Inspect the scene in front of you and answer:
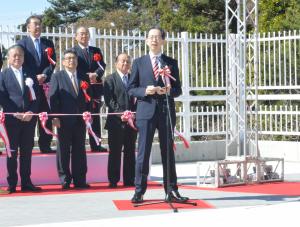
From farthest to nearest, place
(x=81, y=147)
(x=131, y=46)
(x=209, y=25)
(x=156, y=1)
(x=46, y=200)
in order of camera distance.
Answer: (x=156, y=1), (x=209, y=25), (x=131, y=46), (x=81, y=147), (x=46, y=200)

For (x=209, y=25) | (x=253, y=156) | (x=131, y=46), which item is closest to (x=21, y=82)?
(x=253, y=156)

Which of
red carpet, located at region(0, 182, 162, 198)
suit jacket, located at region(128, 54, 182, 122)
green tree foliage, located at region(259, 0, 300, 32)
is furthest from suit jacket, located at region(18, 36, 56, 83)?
green tree foliage, located at region(259, 0, 300, 32)

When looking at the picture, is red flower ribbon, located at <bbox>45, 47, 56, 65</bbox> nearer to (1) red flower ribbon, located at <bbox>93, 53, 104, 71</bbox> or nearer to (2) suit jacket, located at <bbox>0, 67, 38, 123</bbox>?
(1) red flower ribbon, located at <bbox>93, 53, 104, 71</bbox>

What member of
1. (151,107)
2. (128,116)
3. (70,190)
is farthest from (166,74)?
(70,190)

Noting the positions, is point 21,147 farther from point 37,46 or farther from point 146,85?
point 146,85

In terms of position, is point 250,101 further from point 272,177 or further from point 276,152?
point 272,177

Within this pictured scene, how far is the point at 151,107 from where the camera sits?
9742 millimetres

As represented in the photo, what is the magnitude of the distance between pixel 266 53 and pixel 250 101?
125cm

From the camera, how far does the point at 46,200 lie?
34.8 feet

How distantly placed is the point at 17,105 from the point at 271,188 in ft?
12.8

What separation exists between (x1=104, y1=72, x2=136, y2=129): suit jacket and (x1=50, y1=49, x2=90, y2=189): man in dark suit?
1.36 feet

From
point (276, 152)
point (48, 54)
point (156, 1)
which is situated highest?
point (156, 1)

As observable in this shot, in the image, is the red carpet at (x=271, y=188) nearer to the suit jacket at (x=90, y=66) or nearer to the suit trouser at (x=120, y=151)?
the suit trouser at (x=120, y=151)

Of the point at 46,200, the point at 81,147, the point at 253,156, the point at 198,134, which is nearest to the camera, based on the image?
the point at 46,200
